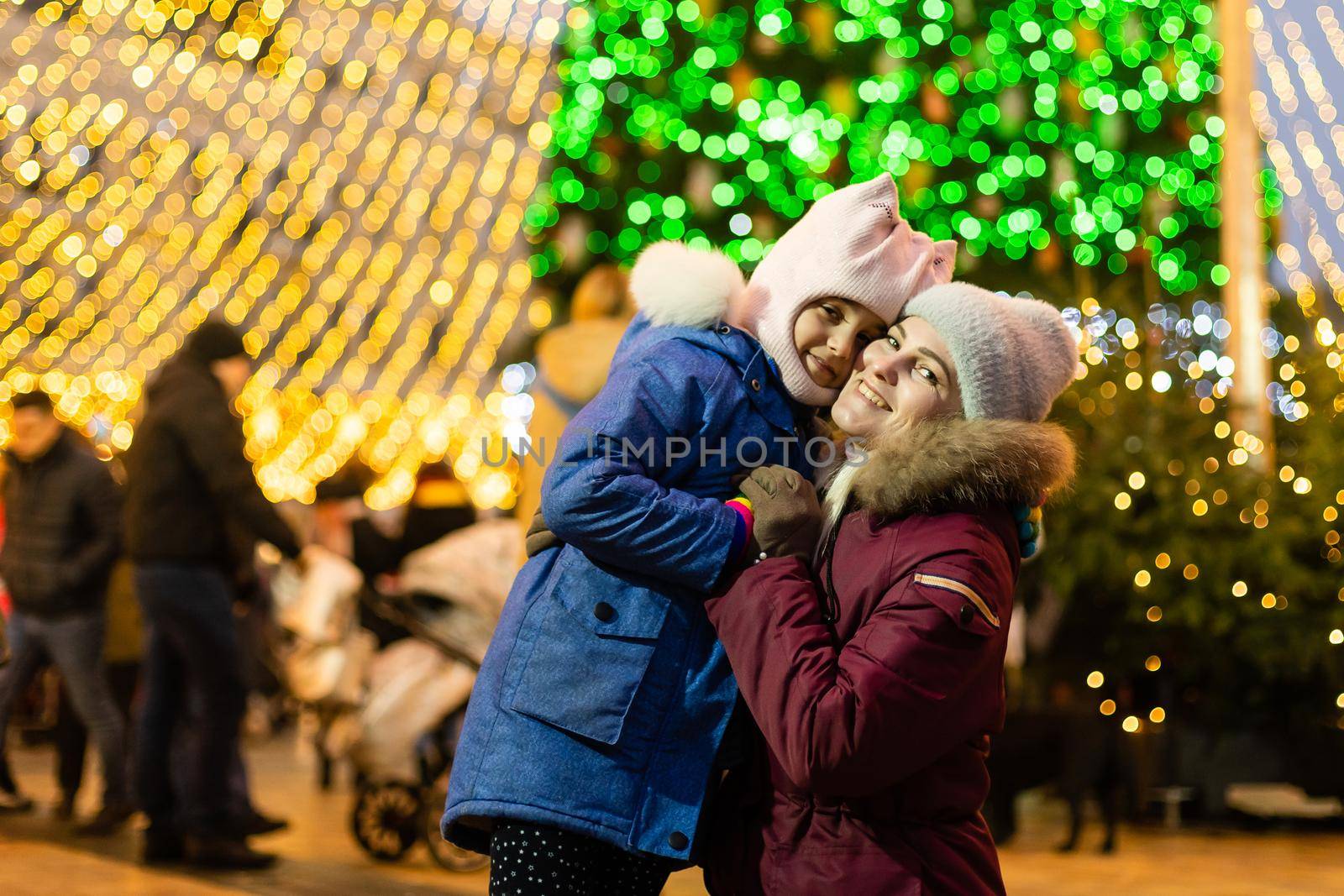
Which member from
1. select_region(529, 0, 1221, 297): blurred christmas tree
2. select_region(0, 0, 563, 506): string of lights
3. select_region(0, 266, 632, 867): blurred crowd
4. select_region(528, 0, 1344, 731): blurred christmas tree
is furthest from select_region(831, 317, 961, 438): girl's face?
select_region(529, 0, 1221, 297): blurred christmas tree

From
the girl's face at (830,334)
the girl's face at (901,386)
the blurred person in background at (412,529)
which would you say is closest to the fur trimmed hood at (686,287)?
the girl's face at (830,334)

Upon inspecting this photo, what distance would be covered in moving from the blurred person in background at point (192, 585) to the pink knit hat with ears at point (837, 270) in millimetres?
3252

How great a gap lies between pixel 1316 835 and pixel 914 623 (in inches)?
239

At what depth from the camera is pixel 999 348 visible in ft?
6.53

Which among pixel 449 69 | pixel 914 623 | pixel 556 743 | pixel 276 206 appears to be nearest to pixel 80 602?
pixel 556 743

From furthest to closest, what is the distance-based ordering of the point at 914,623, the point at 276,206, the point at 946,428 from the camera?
the point at 276,206, the point at 946,428, the point at 914,623

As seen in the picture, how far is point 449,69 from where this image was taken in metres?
13.5

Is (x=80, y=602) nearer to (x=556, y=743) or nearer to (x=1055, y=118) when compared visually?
(x=556, y=743)

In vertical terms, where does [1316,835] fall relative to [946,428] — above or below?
below

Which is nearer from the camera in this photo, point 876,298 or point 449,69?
point 876,298

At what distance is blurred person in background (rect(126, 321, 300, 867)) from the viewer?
16.7 ft

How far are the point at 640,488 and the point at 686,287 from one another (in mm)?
345

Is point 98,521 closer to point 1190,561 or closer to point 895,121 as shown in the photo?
point 1190,561

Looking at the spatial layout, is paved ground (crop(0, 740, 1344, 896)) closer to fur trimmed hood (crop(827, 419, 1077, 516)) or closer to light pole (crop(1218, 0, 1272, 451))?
light pole (crop(1218, 0, 1272, 451))
